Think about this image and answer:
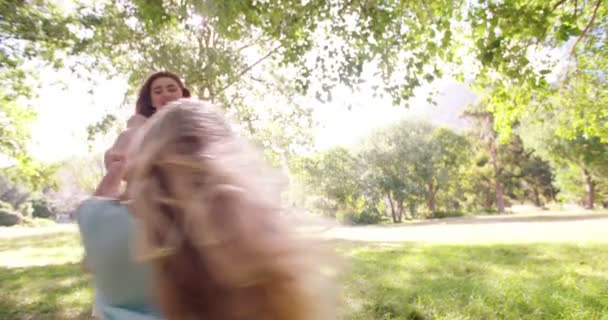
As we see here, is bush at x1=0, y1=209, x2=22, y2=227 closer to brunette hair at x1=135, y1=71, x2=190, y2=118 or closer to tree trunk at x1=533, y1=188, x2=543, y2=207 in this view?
brunette hair at x1=135, y1=71, x2=190, y2=118

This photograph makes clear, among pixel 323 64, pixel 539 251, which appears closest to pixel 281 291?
pixel 323 64

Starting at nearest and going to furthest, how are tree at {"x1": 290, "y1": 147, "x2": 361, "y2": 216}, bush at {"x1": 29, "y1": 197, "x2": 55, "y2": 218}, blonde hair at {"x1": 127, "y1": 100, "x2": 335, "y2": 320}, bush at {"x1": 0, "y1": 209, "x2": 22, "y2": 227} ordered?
blonde hair at {"x1": 127, "y1": 100, "x2": 335, "y2": 320}
bush at {"x1": 0, "y1": 209, "x2": 22, "y2": 227}
tree at {"x1": 290, "y1": 147, "x2": 361, "y2": 216}
bush at {"x1": 29, "y1": 197, "x2": 55, "y2": 218}

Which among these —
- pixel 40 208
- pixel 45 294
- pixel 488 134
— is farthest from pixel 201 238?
pixel 40 208

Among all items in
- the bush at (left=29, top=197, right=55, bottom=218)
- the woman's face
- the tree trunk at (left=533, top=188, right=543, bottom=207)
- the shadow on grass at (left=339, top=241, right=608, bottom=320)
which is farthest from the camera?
the bush at (left=29, top=197, right=55, bottom=218)

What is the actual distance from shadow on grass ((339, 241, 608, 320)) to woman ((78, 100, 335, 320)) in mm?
2757

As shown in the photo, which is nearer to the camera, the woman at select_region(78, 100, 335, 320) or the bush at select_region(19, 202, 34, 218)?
the woman at select_region(78, 100, 335, 320)

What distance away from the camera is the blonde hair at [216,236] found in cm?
92

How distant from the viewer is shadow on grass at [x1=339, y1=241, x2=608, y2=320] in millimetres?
5469

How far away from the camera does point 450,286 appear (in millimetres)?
6973

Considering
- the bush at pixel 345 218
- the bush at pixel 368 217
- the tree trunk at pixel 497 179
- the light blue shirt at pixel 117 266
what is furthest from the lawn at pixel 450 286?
the tree trunk at pixel 497 179

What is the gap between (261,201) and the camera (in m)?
1.02

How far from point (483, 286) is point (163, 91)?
6.05 metres

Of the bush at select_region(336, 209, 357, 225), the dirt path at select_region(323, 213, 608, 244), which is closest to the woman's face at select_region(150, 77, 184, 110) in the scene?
the bush at select_region(336, 209, 357, 225)

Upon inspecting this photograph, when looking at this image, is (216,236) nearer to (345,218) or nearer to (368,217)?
(345,218)
